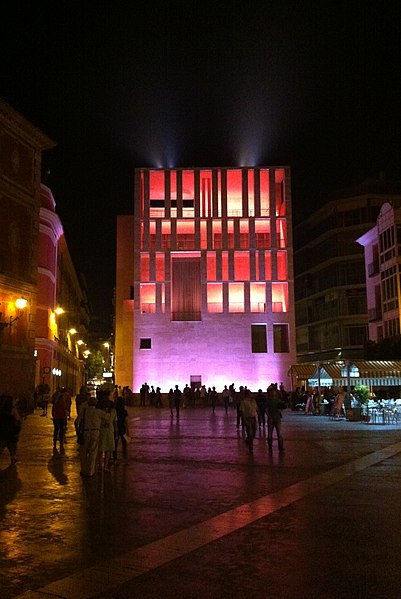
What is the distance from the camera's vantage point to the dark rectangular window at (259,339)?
5409 centimetres

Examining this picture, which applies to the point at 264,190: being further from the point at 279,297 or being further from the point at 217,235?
the point at 279,297

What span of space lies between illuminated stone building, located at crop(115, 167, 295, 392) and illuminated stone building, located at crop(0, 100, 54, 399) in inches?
898

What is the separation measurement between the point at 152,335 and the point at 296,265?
93.8 ft

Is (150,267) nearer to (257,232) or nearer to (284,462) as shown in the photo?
(257,232)

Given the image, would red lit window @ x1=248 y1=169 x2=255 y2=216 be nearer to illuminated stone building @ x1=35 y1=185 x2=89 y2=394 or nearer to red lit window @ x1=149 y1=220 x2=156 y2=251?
red lit window @ x1=149 y1=220 x2=156 y2=251

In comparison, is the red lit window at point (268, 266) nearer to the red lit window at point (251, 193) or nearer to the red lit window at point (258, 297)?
the red lit window at point (258, 297)

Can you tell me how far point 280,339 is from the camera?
5425 cm

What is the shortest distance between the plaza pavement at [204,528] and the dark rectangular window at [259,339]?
132 ft

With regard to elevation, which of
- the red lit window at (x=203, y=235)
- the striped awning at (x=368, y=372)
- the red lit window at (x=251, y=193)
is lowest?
the striped awning at (x=368, y=372)

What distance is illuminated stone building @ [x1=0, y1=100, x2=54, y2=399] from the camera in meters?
29.0

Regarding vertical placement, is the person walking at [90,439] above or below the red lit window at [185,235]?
below

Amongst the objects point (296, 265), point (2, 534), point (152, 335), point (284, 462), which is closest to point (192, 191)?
point (152, 335)

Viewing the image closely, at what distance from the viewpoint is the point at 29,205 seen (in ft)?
105

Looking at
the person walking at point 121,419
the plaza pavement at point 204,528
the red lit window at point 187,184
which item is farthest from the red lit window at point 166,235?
the plaza pavement at point 204,528
